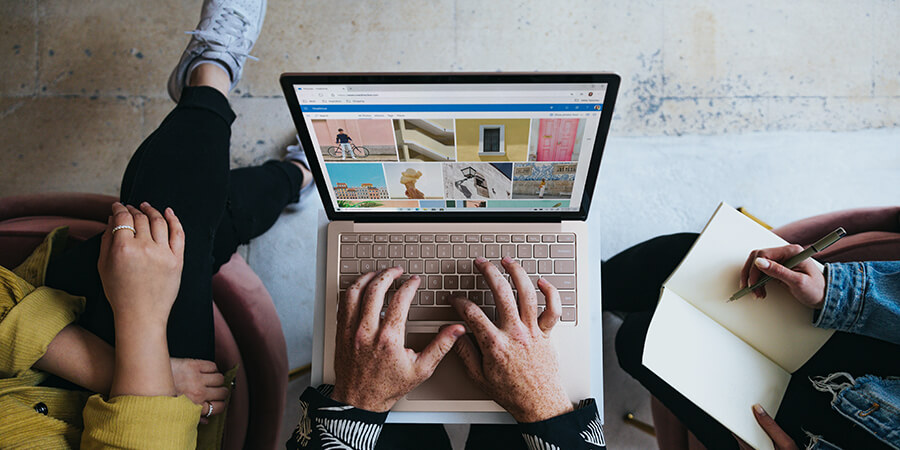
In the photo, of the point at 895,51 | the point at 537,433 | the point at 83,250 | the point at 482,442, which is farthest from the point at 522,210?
the point at 895,51

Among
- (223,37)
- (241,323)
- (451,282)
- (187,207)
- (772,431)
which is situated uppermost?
(223,37)

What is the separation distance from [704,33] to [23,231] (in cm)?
194

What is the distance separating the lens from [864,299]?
0.84 metres

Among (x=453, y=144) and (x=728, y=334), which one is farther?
(x=728, y=334)

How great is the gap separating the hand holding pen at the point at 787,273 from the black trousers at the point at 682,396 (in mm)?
128

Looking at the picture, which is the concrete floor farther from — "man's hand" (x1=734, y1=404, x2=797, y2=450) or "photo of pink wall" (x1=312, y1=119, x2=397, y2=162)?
"photo of pink wall" (x1=312, y1=119, x2=397, y2=162)

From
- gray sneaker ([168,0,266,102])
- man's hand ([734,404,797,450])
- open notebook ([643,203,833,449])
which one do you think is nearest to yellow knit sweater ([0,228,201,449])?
gray sneaker ([168,0,266,102])

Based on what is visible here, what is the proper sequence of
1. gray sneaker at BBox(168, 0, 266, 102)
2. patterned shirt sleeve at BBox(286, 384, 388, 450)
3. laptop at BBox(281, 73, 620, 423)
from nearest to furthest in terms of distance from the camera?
laptop at BBox(281, 73, 620, 423)
patterned shirt sleeve at BBox(286, 384, 388, 450)
gray sneaker at BBox(168, 0, 266, 102)

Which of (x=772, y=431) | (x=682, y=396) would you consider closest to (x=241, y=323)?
→ (x=682, y=396)

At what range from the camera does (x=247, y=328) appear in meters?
1.14

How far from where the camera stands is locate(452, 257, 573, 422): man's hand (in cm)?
81

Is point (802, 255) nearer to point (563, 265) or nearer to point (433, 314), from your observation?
point (563, 265)

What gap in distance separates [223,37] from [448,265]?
938 mm

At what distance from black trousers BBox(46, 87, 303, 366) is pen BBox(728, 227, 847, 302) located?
1.05 meters
